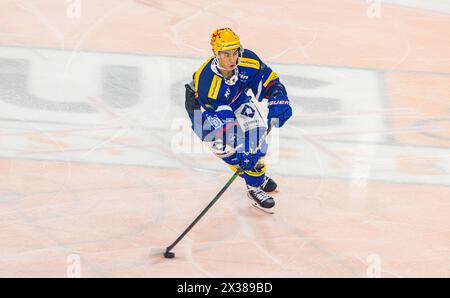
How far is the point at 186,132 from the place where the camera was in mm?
11141

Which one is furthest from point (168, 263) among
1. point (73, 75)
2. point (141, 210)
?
point (73, 75)

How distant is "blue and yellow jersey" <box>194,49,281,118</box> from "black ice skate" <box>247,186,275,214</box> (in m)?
0.82

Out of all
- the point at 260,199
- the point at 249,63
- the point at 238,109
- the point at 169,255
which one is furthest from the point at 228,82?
the point at 169,255

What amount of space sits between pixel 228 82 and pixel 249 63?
265 millimetres

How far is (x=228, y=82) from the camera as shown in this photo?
913 cm

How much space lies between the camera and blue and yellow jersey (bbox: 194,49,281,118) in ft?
29.9

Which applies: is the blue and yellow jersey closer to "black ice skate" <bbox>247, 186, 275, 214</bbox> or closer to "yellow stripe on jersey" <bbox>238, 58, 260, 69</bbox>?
"yellow stripe on jersey" <bbox>238, 58, 260, 69</bbox>

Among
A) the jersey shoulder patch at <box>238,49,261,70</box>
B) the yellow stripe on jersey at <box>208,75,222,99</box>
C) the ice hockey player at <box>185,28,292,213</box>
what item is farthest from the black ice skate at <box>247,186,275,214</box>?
the jersey shoulder patch at <box>238,49,261,70</box>

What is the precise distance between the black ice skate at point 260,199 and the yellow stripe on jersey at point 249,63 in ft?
3.89

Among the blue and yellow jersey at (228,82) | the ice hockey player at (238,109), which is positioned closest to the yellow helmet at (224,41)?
the ice hockey player at (238,109)

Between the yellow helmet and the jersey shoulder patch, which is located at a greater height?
the yellow helmet

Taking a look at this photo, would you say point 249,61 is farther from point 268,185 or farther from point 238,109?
point 268,185

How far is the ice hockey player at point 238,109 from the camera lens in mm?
9070

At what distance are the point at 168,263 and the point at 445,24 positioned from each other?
291 inches
